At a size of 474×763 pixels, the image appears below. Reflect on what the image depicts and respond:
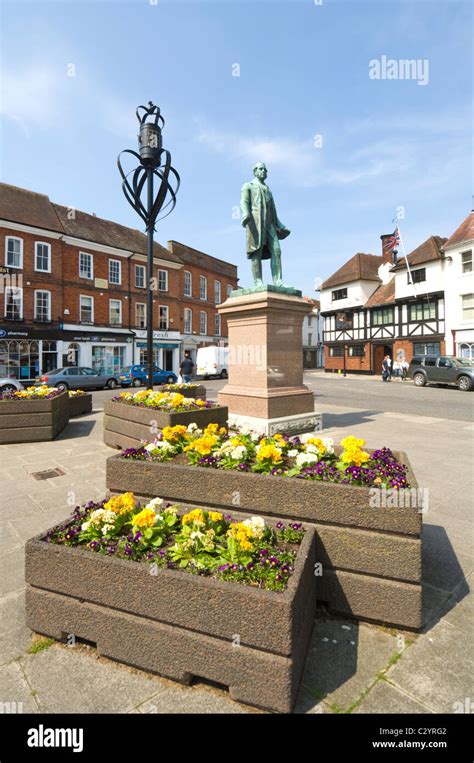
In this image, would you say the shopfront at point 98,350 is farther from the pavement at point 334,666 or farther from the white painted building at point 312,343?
the white painted building at point 312,343

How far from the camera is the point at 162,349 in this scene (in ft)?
119

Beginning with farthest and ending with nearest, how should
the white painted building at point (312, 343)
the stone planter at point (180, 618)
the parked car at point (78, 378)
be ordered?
1. the white painted building at point (312, 343)
2. the parked car at point (78, 378)
3. the stone planter at point (180, 618)

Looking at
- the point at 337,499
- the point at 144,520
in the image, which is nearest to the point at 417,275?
the point at 337,499

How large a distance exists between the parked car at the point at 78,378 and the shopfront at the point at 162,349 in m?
9.85

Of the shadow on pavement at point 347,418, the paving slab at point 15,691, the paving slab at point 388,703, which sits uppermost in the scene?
the shadow on pavement at point 347,418

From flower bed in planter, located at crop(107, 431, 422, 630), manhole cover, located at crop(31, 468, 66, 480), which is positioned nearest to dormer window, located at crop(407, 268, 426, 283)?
manhole cover, located at crop(31, 468, 66, 480)

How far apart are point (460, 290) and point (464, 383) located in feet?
37.2

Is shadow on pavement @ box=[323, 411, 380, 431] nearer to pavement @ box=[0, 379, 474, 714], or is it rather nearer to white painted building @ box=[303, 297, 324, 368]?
pavement @ box=[0, 379, 474, 714]

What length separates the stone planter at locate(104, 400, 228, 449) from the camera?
639 centimetres

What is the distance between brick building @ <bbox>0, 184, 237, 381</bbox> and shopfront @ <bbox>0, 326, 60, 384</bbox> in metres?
0.06

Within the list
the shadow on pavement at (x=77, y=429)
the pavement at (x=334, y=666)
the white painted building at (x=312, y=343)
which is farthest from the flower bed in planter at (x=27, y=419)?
the white painted building at (x=312, y=343)

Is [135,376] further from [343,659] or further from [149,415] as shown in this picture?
[343,659]

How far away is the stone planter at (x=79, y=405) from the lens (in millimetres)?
12156

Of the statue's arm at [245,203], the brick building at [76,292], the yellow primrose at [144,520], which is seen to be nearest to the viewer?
the yellow primrose at [144,520]
